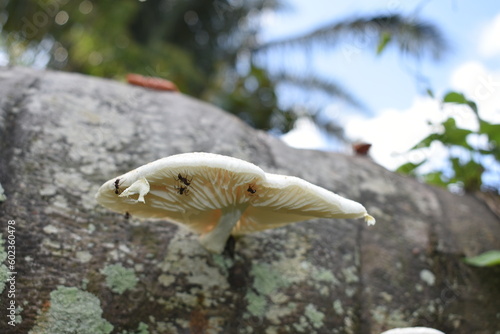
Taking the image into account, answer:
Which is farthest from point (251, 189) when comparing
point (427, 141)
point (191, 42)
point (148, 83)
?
point (191, 42)

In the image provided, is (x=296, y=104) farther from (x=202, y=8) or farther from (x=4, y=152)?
(x=4, y=152)

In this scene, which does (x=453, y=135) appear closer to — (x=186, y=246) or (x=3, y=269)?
(x=186, y=246)

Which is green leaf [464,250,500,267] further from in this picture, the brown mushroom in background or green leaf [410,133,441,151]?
the brown mushroom in background

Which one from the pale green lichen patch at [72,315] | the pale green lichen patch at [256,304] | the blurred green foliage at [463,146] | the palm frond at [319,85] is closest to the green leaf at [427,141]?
the blurred green foliage at [463,146]

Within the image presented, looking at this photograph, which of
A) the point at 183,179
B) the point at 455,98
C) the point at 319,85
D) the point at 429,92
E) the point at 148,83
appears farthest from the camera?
the point at 319,85

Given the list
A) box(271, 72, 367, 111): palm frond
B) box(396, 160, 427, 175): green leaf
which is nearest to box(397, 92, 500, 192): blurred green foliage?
box(396, 160, 427, 175): green leaf

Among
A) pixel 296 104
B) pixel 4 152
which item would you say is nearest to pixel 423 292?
pixel 4 152
